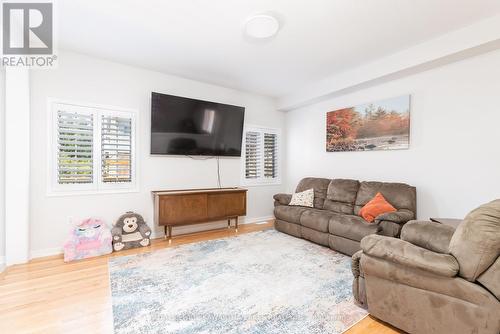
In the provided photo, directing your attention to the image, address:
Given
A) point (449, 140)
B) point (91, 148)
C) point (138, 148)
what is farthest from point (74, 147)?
point (449, 140)

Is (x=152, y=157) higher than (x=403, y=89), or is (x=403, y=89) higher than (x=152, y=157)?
(x=403, y=89)

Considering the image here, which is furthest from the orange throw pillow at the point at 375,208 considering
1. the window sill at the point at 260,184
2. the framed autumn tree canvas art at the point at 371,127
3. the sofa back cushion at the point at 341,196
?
the window sill at the point at 260,184

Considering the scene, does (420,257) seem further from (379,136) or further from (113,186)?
(113,186)

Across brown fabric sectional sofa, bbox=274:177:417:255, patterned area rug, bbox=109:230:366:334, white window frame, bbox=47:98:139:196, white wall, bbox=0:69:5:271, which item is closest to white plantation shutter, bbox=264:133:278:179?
brown fabric sectional sofa, bbox=274:177:417:255

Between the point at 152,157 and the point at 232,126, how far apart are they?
1.58 metres

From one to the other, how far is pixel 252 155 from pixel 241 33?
8.83 ft

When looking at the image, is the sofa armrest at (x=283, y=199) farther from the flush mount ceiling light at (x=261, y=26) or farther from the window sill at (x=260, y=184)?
the flush mount ceiling light at (x=261, y=26)

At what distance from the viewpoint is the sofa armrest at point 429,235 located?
1652mm

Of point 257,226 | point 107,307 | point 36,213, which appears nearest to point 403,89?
point 257,226

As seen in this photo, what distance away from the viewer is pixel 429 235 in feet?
5.70

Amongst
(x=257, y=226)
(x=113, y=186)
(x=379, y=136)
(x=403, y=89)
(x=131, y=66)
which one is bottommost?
(x=257, y=226)

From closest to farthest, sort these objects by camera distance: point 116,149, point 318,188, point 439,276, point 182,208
→ point 439,276
point 116,149
point 182,208
point 318,188

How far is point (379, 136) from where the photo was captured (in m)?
3.72

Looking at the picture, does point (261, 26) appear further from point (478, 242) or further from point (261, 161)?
point (261, 161)
